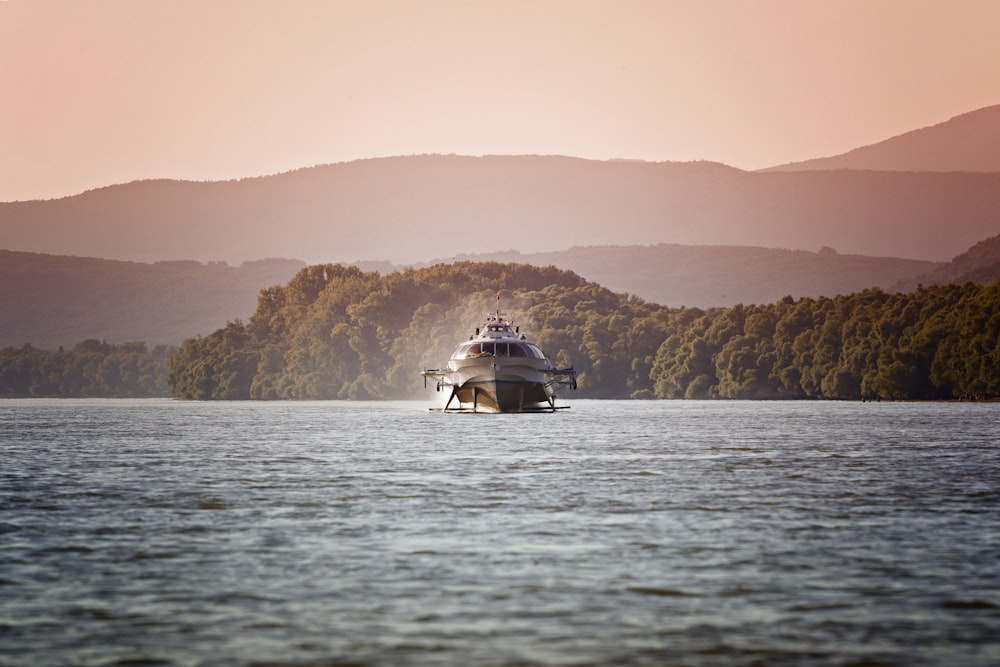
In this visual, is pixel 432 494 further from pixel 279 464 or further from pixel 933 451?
pixel 933 451

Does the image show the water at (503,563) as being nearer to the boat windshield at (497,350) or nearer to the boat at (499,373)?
the boat at (499,373)

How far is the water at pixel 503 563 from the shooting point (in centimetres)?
2400

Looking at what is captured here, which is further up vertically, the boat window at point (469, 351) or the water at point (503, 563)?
the boat window at point (469, 351)

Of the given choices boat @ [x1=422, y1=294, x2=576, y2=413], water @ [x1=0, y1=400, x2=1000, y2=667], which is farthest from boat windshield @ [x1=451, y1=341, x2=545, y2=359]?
water @ [x1=0, y1=400, x2=1000, y2=667]

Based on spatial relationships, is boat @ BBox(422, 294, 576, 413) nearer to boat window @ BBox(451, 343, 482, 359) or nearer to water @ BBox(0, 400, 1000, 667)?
boat window @ BBox(451, 343, 482, 359)

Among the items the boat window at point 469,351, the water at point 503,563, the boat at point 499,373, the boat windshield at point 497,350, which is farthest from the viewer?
the boat window at point 469,351

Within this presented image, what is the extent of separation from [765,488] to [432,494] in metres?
12.1

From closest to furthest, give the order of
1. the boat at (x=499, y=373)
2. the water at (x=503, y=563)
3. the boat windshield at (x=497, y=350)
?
the water at (x=503, y=563) < the boat at (x=499, y=373) < the boat windshield at (x=497, y=350)

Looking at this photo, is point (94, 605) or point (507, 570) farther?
point (507, 570)

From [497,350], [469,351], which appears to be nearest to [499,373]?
[497,350]

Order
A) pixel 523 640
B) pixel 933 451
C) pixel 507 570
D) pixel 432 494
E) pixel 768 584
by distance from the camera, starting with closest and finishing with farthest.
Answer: pixel 523 640 → pixel 768 584 → pixel 507 570 → pixel 432 494 → pixel 933 451

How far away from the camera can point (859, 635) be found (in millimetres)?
24547

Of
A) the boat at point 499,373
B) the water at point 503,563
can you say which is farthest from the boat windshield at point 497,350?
the water at point 503,563

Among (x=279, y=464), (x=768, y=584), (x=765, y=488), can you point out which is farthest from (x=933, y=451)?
(x=768, y=584)
